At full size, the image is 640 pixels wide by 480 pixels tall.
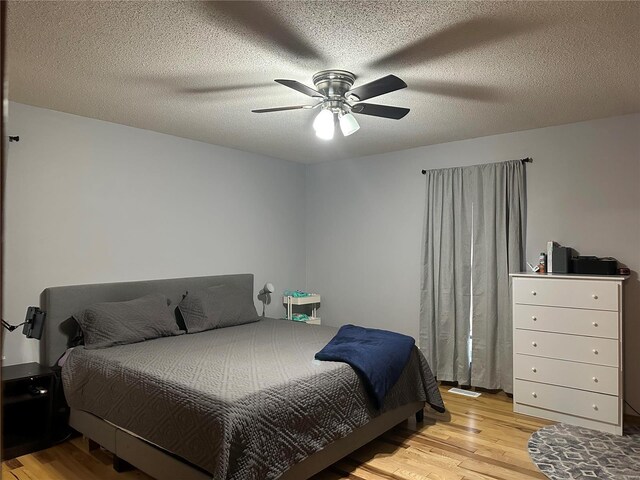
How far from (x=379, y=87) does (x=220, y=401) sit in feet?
6.00

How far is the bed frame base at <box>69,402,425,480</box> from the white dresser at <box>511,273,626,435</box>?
1210 mm

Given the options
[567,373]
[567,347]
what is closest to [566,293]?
[567,347]

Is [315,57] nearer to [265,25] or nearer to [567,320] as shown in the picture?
[265,25]

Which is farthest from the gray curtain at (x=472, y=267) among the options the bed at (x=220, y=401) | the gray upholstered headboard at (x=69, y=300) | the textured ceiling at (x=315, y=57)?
the gray upholstered headboard at (x=69, y=300)

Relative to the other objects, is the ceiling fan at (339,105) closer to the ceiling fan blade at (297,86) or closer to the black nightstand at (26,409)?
the ceiling fan blade at (297,86)

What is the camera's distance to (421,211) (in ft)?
15.6

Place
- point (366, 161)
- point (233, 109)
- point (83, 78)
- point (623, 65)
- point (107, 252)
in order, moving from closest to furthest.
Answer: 1. point (623, 65)
2. point (83, 78)
3. point (233, 109)
4. point (107, 252)
5. point (366, 161)

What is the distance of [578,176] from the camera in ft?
12.6

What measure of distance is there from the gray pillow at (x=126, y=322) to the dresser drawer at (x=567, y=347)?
286 cm

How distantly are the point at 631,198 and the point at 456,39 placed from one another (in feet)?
7.62

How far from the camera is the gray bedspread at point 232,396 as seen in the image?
215 centimetres

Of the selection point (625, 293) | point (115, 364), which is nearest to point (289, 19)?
point (115, 364)

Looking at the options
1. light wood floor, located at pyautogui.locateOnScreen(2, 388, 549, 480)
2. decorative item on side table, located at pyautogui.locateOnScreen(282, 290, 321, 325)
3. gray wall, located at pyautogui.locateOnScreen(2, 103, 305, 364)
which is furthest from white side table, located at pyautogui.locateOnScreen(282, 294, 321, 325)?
light wood floor, located at pyautogui.locateOnScreen(2, 388, 549, 480)

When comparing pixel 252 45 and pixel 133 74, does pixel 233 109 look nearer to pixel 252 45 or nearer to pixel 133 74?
pixel 133 74
